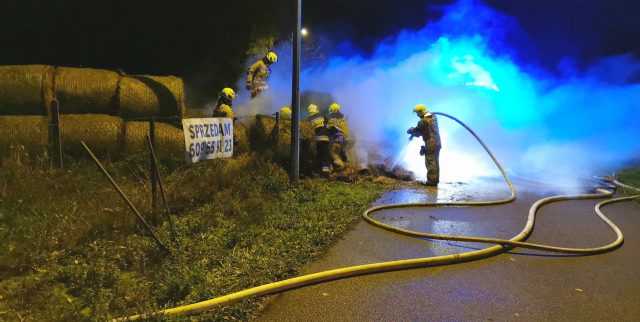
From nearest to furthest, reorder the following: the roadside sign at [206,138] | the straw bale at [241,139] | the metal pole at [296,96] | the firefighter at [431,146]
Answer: the roadside sign at [206,138]
the metal pole at [296,96]
the straw bale at [241,139]
the firefighter at [431,146]

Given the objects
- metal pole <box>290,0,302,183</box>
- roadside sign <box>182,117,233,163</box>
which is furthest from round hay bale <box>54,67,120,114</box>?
metal pole <box>290,0,302,183</box>

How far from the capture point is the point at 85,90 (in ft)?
24.0

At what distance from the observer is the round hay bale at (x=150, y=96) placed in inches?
299

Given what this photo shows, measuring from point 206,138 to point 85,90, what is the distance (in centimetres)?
288

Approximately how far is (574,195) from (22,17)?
52.0ft

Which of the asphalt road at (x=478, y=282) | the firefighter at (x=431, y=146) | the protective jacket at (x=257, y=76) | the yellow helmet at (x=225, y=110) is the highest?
the protective jacket at (x=257, y=76)

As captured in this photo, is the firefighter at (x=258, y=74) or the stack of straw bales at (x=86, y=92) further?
the firefighter at (x=258, y=74)

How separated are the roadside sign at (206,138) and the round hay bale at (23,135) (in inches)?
108

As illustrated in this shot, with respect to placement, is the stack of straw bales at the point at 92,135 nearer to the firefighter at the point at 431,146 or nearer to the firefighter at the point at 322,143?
the firefighter at the point at 322,143

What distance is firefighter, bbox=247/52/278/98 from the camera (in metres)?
11.2

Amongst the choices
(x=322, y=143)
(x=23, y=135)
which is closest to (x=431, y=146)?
(x=322, y=143)

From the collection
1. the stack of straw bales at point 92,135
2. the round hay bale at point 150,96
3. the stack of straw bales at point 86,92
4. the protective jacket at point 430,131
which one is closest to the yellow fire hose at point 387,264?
the protective jacket at point 430,131

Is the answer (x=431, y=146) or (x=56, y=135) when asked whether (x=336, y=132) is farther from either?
(x=56, y=135)

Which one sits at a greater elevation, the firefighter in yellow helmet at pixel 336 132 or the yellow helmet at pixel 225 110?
the yellow helmet at pixel 225 110
